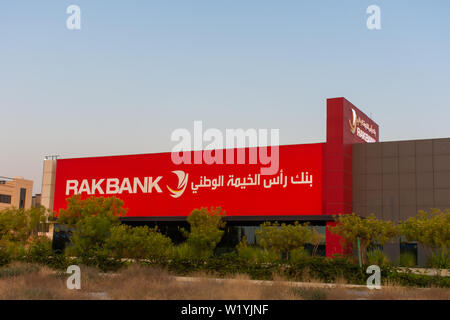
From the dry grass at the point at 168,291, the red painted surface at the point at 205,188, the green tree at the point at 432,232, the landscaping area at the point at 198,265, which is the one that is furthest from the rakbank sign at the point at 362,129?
the dry grass at the point at 168,291

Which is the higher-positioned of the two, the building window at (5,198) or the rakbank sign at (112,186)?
the building window at (5,198)

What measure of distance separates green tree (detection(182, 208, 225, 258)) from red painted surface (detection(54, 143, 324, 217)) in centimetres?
198

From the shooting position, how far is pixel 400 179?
37.4m

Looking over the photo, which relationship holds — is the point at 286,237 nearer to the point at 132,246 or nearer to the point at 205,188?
the point at 132,246

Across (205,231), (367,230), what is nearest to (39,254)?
(205,231)

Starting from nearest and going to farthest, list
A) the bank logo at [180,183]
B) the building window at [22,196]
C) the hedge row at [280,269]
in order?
the hedge row at [280,269], the bank logo at [180,183], the building window at [22,196]

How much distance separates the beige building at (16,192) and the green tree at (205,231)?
3408 inches

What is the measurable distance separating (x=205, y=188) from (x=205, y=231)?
7.25 meters

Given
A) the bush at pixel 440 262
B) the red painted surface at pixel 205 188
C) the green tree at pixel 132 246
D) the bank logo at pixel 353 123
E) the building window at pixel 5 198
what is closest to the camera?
the green tree at pixel 132 246

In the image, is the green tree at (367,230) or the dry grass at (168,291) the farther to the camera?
the green tree at (367,230)

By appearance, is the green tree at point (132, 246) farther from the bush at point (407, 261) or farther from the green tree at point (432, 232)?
the bush at point (407, 261)

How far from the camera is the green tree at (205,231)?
33.1 metres

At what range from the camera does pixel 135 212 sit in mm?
44656
